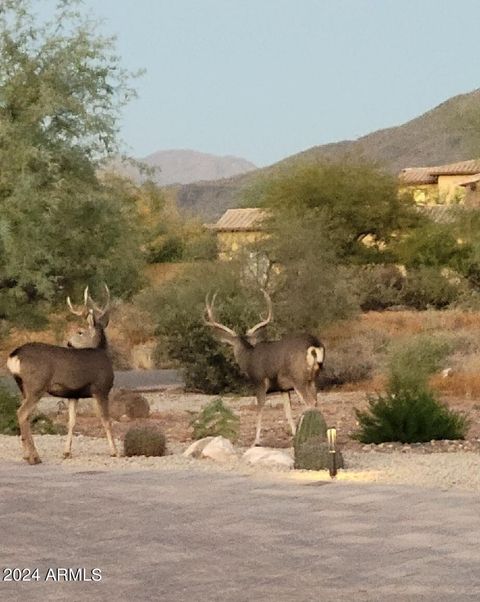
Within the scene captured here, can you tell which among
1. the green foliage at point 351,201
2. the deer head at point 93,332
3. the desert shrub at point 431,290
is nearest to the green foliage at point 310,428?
the deer head at point 93,332

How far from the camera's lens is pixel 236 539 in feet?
35.3

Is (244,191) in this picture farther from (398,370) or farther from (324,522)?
(324,522)

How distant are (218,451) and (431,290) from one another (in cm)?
4226

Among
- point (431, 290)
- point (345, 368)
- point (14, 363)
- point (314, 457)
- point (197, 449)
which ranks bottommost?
point (431, 290)

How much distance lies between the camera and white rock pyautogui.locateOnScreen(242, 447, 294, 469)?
51.5 ft

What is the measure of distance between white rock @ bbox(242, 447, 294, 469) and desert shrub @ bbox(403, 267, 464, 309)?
41.1m

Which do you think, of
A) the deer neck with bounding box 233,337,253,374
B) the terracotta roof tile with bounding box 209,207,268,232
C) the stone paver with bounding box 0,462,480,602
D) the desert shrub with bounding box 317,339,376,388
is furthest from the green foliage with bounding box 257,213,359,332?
the terracotta roof tile with bounding box 209,207,268,232

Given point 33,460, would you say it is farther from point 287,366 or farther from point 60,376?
point 287,366

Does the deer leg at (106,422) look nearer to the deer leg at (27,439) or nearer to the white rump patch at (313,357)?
the deer leg at (27,439)

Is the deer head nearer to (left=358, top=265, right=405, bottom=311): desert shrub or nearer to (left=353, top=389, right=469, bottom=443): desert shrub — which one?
(left=353, top=389, right=469, bottom=443): desert shrub

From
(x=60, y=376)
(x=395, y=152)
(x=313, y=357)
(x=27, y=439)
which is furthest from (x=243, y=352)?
(x=395, y=152)

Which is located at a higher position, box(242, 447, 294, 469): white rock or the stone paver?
the stone paver

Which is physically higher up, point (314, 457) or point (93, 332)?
point (93, 332)

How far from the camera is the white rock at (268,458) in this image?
51.5 feet
